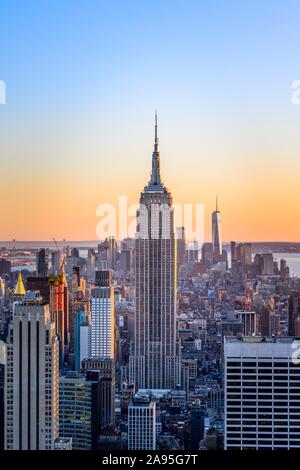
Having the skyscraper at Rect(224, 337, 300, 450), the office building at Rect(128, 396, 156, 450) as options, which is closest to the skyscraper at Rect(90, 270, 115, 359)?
the office building at Rect(128, 396, 156, 450)

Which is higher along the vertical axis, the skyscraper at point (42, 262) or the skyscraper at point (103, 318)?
the skyscraper at point (42, 262)

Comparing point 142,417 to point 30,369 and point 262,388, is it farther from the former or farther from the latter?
point 262,388

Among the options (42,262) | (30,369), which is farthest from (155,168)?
(30,369)

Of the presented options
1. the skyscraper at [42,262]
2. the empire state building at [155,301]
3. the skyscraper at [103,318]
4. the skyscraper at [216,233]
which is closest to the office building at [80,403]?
the skyscraper at [103,318]

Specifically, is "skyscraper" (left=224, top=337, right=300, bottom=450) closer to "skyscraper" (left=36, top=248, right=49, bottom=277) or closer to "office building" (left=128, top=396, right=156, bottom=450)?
"office building" (left=128, top=396, right=156, bottom=450)

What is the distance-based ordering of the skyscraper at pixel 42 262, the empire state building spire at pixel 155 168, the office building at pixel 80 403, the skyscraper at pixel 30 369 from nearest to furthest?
the empire state building spire at pixel 155 168 < the skyscraper at pixel 42 262 < the office building at pixel 80 403 < the skyscraper at pixel 30 369

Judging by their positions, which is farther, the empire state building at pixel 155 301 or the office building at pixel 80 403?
the empire state building at pixel 155 301

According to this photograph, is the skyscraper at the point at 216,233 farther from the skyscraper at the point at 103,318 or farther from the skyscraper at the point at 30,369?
the skyscraper at the point at 30,369
